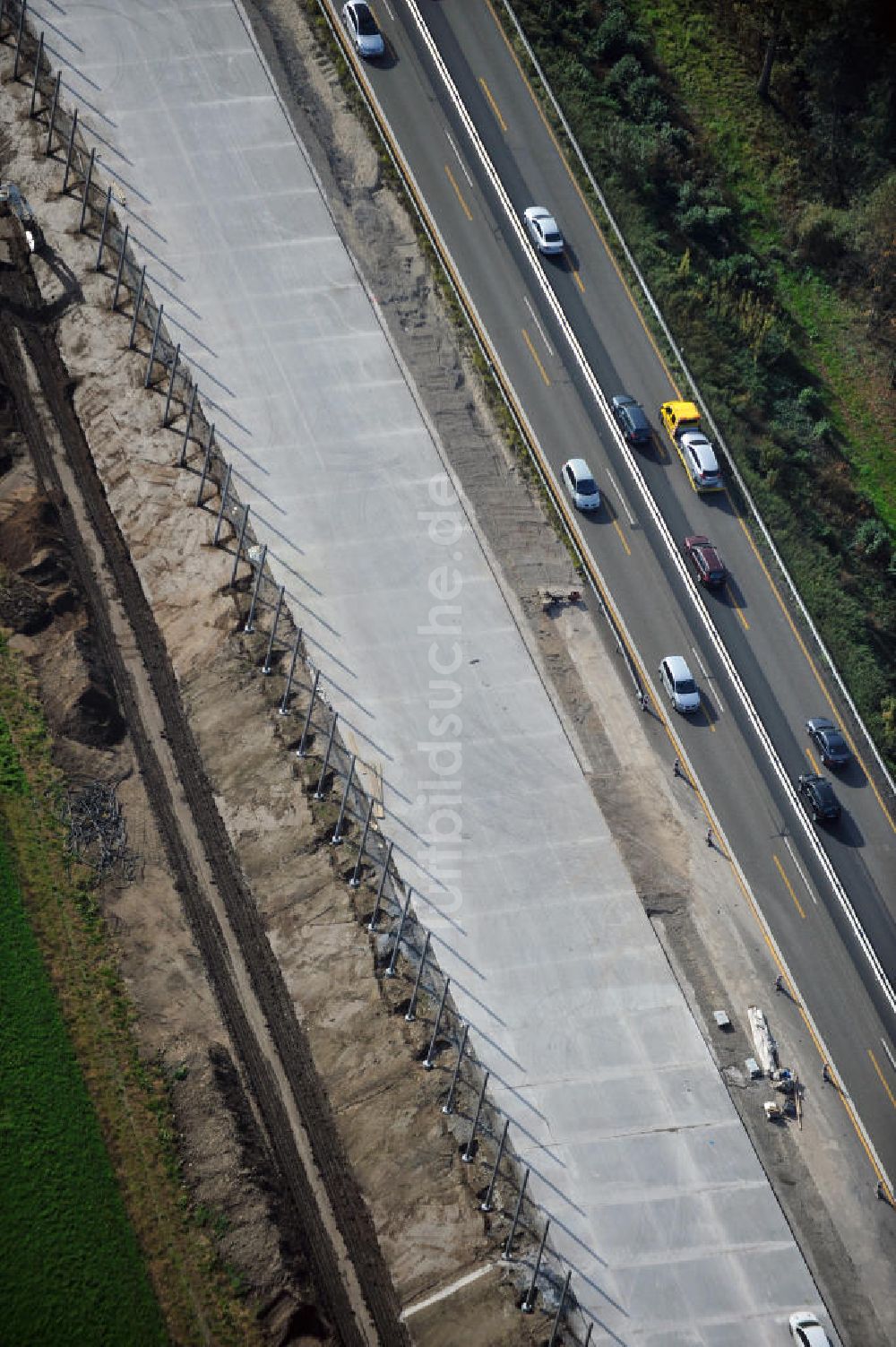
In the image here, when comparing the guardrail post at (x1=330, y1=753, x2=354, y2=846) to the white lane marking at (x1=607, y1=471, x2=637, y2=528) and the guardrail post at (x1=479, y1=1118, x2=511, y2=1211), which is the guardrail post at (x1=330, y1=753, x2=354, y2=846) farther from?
the white lane marking at (x1=607, y1=471, x2=637, y2=528)

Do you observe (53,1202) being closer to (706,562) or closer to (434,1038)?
(434,1038)

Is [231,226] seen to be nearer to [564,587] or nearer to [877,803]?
[564,587]

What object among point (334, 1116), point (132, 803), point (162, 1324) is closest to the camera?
point (162, 1324)

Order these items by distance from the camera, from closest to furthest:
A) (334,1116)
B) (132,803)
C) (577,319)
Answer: (334,1116) → (132,803) → (577,319)

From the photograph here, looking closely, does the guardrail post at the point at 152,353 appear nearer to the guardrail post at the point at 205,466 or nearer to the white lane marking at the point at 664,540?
the guardrail post at the point at 205,466

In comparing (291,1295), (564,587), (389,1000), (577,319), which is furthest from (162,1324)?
(577,319)

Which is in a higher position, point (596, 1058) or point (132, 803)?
point (596, 1058)
